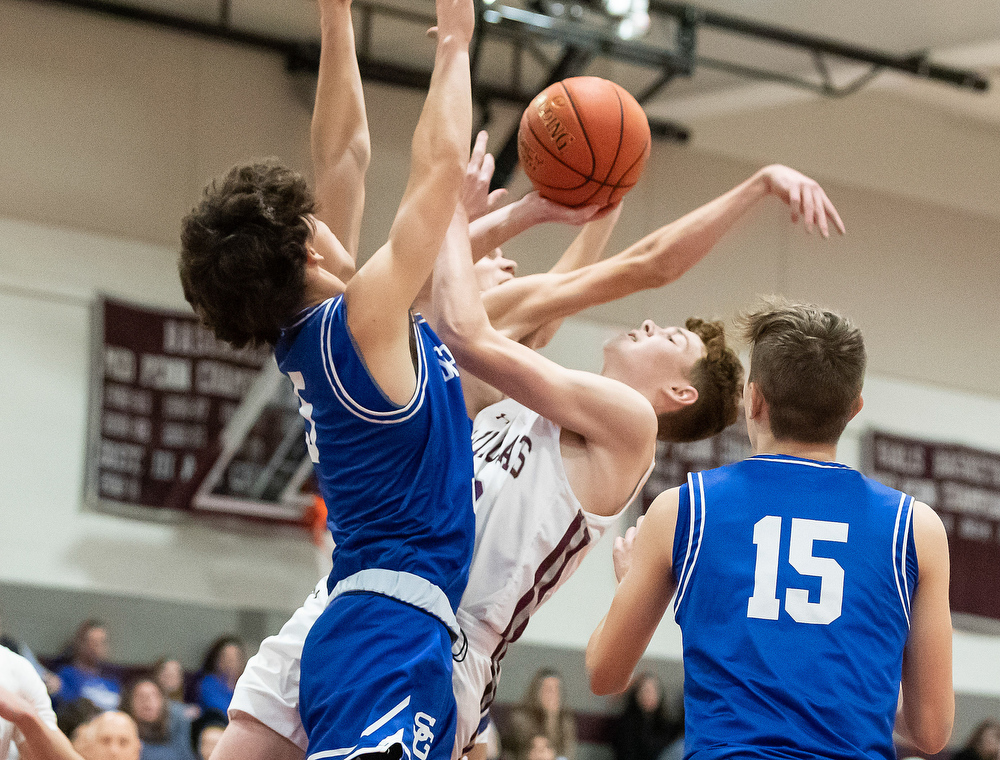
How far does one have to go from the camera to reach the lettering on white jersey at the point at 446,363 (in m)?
2.77

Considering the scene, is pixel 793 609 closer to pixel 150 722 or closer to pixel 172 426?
pixel 150 722

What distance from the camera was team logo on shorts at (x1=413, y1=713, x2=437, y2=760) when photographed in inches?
97.7

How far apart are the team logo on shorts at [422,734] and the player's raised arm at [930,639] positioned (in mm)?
995

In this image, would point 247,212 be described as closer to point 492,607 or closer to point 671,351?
point 492,607

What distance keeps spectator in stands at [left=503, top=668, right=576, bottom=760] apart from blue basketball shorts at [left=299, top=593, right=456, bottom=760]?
829 centimetres

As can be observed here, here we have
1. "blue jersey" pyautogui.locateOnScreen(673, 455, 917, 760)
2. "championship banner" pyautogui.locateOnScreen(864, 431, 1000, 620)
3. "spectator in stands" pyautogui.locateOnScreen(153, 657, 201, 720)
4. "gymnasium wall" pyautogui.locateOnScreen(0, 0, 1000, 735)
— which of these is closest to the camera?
"blue jersey" pyautogui.locateOnScreen(673, 455, 917, 760)

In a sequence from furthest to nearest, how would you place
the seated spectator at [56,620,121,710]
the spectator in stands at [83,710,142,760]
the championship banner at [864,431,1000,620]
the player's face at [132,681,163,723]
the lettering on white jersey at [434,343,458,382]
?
the championship banner at [864,431,1000,620] → the seated spectator at [56,620,121,710] → the player's face at [132,681,163,723] → the spectator in stands at [83,710,142,760] → the lettering on white jersey at [434,343,458,382]

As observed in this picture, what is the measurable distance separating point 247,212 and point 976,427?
12660 millimetres

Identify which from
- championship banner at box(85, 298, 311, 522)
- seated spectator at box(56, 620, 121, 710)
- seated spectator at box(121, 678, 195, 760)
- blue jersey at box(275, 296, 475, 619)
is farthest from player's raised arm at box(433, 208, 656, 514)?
championship banner at box(85, 298, 311, 522)

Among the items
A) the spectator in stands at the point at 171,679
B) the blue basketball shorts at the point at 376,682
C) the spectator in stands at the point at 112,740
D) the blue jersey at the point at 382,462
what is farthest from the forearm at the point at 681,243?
the spectator in stands at the point at 171,679

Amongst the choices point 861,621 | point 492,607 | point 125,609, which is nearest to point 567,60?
point 125,609

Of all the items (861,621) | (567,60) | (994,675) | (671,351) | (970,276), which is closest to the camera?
(861,621)

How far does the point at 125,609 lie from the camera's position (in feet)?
34.4

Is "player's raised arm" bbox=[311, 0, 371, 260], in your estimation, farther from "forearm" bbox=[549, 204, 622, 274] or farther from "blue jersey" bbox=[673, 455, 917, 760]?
"blue jersey" bbox=[673, 455, 917, 760]
